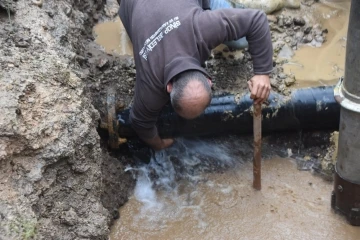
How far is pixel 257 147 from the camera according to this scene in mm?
3256

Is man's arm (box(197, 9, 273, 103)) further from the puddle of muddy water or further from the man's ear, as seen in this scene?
the puddle of muddy water

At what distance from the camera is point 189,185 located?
11.8 ft

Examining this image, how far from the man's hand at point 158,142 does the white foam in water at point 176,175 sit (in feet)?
0.38

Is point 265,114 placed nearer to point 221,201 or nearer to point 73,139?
point 221,201

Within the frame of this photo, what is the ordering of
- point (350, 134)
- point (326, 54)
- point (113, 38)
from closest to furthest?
point (350, 134) → point (326, 54) → point (113, 38)

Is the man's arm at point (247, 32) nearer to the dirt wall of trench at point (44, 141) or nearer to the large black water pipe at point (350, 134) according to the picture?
the large black water pipe at point (350, 134)

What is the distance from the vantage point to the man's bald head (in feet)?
9.00

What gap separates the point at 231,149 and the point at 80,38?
4.89 feet

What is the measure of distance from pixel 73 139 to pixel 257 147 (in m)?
1.26

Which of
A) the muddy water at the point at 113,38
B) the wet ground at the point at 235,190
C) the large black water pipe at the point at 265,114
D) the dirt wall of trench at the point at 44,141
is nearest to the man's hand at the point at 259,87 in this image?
the large black water pipe at the point at 265,114

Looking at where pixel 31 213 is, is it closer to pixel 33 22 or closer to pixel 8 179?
pixel 8 179

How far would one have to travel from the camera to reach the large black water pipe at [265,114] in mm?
3504

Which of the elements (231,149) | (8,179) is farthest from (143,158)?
(8,179)

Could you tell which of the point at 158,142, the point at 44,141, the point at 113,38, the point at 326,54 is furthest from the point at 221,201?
the point at 113,38
